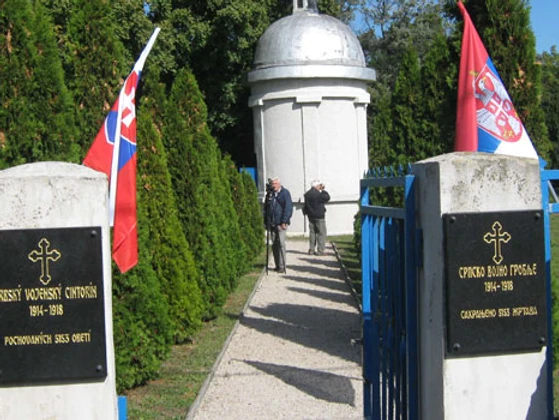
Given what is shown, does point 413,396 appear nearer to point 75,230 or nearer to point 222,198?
point 75,230

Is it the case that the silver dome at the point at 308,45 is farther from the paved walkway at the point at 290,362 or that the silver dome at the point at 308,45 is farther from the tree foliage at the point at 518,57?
the tree foliage at the point at 518,57

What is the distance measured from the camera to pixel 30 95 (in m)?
6.75

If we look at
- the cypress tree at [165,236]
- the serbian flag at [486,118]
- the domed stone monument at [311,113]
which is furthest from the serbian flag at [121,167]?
the domed stone monument at [311,113]

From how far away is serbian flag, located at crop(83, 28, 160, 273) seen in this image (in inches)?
239

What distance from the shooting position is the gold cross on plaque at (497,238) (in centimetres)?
403

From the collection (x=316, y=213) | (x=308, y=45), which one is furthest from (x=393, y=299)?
(x=308, y=45)

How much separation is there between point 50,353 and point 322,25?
2263 centimetres

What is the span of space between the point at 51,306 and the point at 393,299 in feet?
6.70

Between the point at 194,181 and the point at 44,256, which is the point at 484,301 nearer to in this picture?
the point at 44,256

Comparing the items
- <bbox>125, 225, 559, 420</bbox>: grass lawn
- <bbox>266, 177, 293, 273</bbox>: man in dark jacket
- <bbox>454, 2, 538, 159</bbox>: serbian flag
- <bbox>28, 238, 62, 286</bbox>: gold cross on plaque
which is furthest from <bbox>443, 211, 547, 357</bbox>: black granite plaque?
<bbox>266, 177, 293, 273</bbox>: man in dark jacket

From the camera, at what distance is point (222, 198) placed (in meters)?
13.7

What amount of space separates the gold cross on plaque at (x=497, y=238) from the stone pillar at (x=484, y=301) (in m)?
0.01

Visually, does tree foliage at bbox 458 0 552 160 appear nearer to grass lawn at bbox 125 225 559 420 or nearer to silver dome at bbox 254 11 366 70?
grass lawn at bbox 125 225 559 420

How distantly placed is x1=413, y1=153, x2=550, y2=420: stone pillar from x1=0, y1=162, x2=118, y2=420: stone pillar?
1.67 meters
